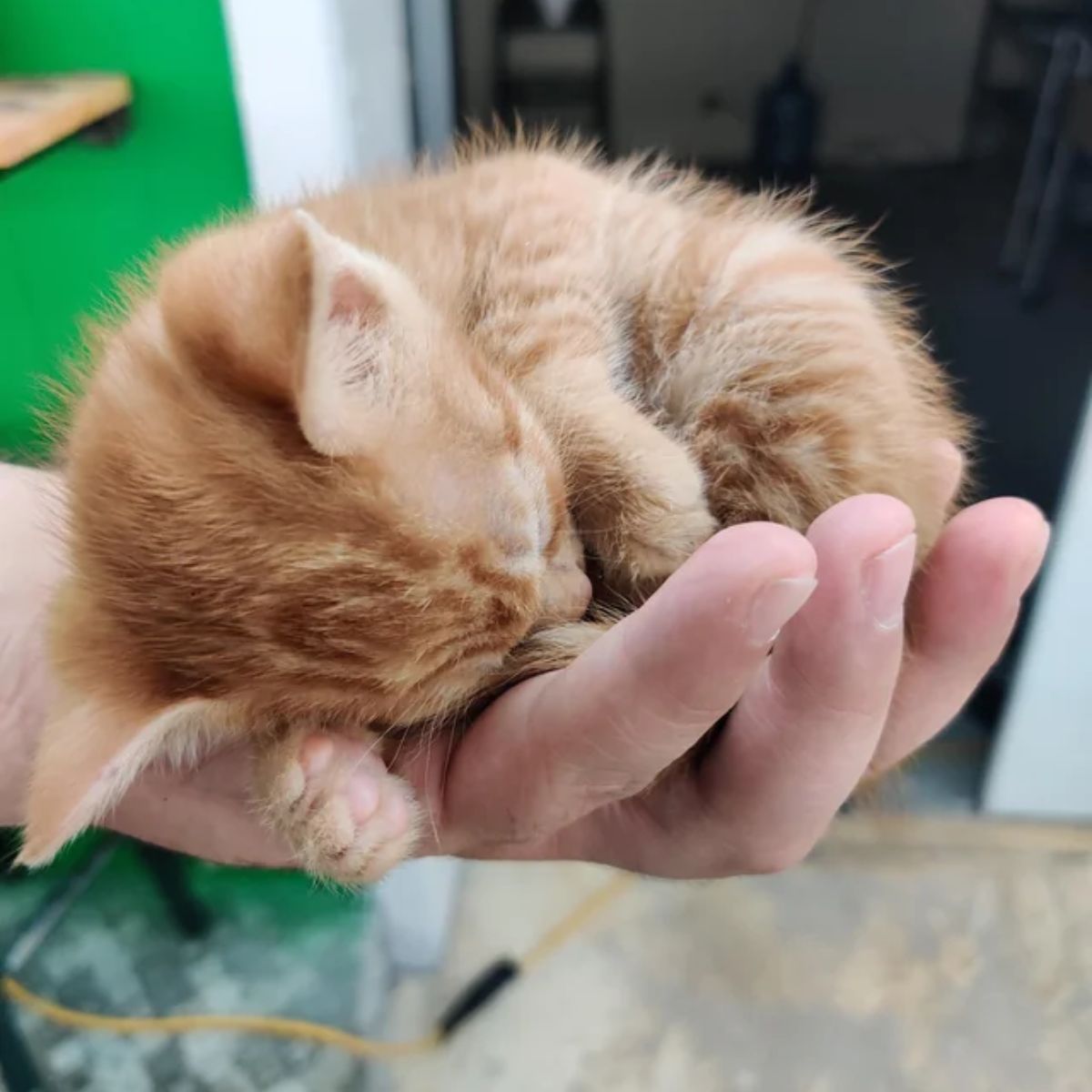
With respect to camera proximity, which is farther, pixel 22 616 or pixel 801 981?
pixel 801 981

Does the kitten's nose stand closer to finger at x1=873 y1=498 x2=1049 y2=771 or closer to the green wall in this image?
finger at x1=873 y1=498 x2=1049 y2=771

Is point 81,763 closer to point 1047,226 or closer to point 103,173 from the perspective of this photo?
point 103,173

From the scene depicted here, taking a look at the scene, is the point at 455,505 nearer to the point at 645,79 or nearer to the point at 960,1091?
the point at 645,79

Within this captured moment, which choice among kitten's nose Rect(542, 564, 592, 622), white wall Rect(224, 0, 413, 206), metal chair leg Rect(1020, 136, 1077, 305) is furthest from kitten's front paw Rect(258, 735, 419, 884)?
metal chair leg Rect(1020, 136, 1077, 305)

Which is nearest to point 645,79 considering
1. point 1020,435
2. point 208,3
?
point 208,3

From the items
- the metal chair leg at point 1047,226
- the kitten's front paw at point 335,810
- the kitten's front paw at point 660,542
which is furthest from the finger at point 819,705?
the metal chair leg at point 1047,226

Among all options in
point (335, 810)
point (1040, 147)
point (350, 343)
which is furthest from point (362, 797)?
point (1040, 147)

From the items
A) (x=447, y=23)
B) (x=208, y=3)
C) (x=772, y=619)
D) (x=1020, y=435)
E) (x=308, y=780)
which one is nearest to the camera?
(x=772, y=619)
